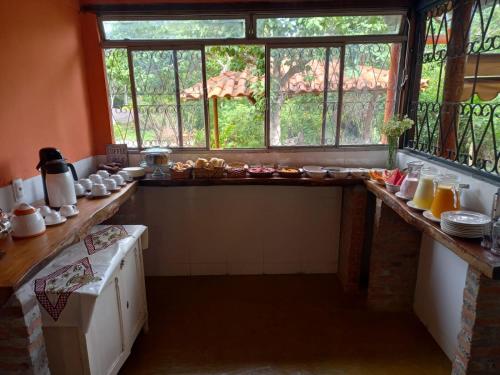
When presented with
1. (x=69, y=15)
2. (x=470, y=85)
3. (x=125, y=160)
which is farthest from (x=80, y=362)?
(x=470, y=85)

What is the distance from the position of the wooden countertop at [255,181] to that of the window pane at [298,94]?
1.55 feet

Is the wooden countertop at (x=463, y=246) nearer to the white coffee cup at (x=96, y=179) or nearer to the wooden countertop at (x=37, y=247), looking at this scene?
the wooden countertop at (x=37, y=247)

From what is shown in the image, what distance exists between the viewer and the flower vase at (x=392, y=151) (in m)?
2.64

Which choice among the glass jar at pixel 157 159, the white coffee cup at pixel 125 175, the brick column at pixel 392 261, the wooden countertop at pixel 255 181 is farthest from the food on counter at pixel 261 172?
the white coffee cup at pixel 125 175

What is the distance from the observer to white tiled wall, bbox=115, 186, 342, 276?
2930 mm

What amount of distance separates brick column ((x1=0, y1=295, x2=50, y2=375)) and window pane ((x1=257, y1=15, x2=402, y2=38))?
2447mm

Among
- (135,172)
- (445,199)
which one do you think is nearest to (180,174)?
(135,172)

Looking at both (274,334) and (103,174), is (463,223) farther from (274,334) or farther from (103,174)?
(103,174)

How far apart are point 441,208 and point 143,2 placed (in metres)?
2.57

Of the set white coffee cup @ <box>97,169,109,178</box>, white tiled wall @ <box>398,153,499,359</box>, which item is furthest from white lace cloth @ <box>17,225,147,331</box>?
white tiled wall @ <box>398,153,499,359</box>

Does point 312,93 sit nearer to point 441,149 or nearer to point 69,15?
point 441,149

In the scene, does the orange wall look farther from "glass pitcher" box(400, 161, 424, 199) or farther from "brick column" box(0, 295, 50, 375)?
"glass pitcher" box(400, 161, 424, 199)

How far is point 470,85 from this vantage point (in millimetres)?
1947

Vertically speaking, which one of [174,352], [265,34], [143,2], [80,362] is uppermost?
[143,2]
